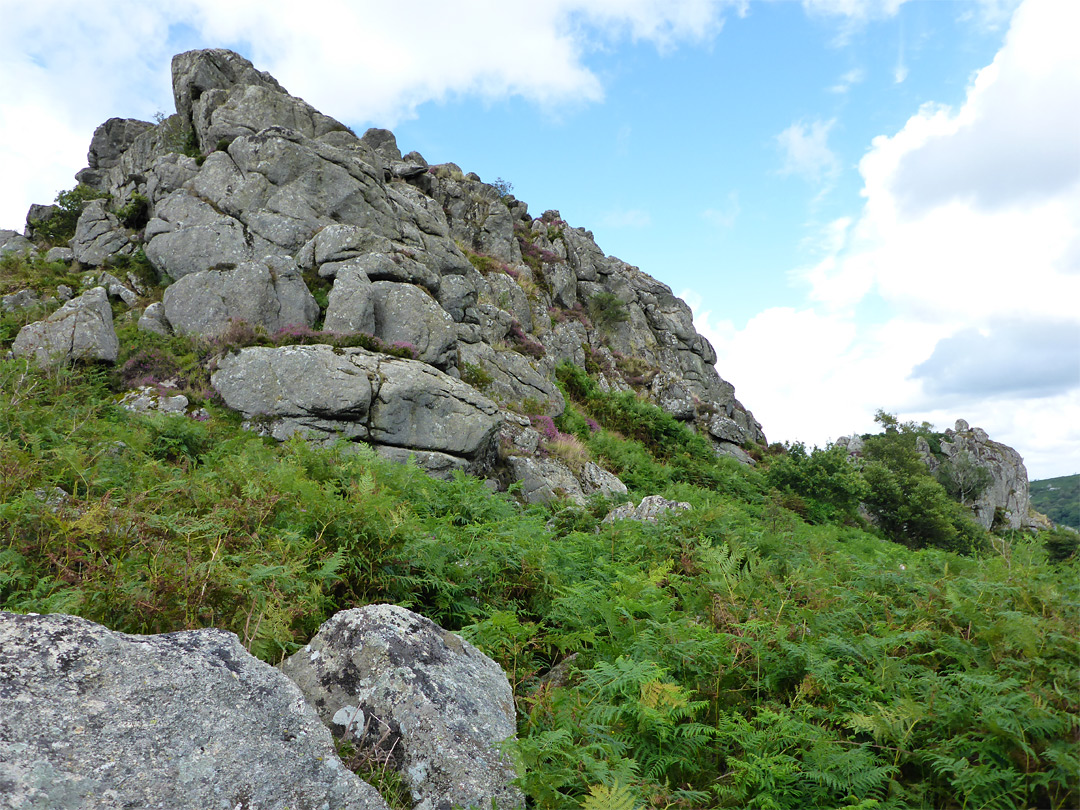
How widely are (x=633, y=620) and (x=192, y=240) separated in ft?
73.2

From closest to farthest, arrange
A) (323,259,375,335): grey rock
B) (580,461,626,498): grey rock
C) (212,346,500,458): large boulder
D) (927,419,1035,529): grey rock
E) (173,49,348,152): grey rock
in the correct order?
(212,346,500,458): large boulder
(580,461,626,498): grey rock
(323,259,375,335): grey rock
(173,49,348,152): grey rock
(927,419,1035,529): grey rock

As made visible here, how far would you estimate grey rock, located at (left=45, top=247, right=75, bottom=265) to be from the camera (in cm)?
2227

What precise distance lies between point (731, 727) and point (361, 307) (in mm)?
17799

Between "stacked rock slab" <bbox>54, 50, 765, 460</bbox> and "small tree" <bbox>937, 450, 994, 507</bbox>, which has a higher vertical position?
"stacked rock slab" <bbox>54, 50, 765, 460</bbox>

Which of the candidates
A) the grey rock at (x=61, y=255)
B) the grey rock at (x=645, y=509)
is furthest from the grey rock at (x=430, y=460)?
the grey rock at (x=61, y=255)

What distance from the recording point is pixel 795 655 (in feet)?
14.2

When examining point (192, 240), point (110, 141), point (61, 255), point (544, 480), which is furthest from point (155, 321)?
point (110, 141)

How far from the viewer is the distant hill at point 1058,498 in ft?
328

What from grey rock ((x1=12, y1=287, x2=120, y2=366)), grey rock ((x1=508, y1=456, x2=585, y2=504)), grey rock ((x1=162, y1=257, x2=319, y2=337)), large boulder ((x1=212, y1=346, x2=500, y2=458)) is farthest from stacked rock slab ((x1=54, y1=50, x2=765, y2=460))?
grey rock ((x1=508, y1=456, x2=585, y2=504))

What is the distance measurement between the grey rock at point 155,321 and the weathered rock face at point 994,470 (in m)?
61.8

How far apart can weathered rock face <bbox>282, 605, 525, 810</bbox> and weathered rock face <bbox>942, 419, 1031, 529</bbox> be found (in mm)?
60920

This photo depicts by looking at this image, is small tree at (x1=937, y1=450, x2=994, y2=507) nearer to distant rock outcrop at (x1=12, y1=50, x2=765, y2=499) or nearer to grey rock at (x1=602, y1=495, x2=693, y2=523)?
distant rock outcrop at (x1=12, y1=50, x2=765, y2=499)

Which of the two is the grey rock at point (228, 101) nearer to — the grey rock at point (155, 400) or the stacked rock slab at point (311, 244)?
the stacked rock slab at point (311, 244)

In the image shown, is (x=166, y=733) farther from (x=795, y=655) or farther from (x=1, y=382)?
(x=1, y=382)
